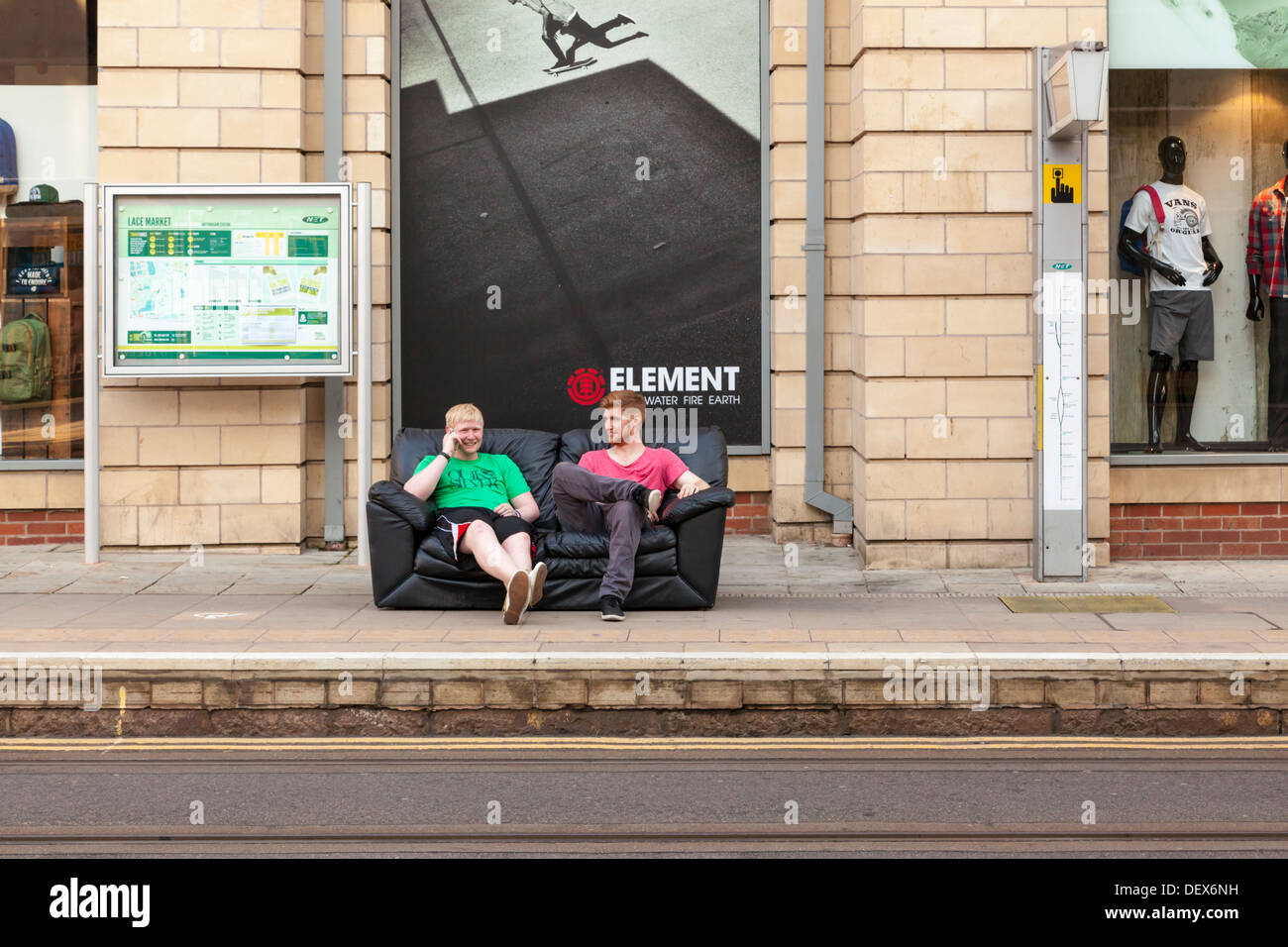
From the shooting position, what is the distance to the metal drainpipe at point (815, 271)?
11.5m

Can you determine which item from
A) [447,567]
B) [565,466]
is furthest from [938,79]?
[447,567]

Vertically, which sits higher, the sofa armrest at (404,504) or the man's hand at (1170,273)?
the man's hand at (1170,273)

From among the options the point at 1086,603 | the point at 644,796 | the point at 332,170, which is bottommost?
the point at 644,796

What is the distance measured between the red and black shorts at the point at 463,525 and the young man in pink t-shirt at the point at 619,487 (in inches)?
13.3

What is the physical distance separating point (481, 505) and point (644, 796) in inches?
137

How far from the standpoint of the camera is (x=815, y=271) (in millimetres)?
11664

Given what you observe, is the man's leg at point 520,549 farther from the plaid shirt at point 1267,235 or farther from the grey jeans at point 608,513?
the plaid shirt at point 1267,235

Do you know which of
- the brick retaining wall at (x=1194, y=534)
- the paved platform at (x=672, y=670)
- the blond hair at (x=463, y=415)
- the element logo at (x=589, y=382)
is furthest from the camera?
the element logo at (x=589, y=382)

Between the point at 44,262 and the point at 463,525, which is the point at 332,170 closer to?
the point at 44,262

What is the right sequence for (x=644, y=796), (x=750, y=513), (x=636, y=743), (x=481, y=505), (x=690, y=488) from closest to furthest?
(x=644, y=796) → (x=636, y=743) → (x=690, y=488) → (x=481, y=505) → (x=750, y=513)

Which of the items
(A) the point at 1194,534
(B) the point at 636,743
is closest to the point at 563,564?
(B) the point at 636,743

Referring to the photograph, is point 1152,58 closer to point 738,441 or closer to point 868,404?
point 868,404

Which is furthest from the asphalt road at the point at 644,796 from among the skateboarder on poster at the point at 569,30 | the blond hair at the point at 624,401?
the skateboarder on poster at the point at 569,30

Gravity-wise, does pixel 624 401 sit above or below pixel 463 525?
above
